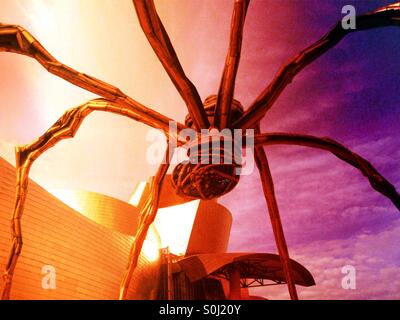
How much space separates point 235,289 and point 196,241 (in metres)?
9.91

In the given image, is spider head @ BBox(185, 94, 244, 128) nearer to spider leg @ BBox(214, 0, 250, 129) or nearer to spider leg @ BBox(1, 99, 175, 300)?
spider leg @ BBox(214, 0, 250, 129)

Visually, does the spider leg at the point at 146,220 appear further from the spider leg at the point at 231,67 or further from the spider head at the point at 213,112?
the spider leg at the point at 231,67

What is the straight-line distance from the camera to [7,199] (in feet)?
37.2

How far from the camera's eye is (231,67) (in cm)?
364

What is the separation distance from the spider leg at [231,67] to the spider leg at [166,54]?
209 mm

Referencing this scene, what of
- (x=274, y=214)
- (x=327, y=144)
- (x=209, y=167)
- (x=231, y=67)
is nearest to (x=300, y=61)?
(x=231, y=67)

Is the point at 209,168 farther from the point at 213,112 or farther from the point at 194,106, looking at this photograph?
the point at 213,112

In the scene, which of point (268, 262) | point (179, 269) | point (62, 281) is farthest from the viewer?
point (179, 269)

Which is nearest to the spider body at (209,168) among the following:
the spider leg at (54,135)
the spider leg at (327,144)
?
the spider leg at (327,144)

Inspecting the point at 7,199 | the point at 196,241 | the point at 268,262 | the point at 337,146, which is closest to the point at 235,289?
the point at 268,262

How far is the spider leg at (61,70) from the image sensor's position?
3.79 metres

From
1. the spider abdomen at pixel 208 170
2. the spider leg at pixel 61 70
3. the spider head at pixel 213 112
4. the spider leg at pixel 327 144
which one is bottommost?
the spider abdomen at pixel 208 170

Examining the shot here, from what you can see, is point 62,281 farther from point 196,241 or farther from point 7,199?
point 196,241

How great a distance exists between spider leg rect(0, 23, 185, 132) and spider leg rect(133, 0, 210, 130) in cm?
46
